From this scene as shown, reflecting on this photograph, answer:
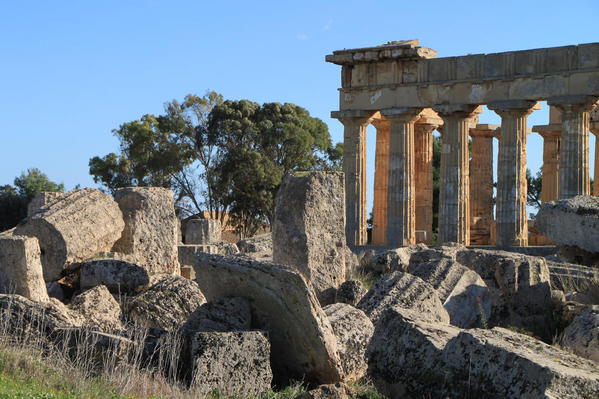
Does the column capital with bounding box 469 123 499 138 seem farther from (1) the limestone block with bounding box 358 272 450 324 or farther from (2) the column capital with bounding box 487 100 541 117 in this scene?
(1) the limestone block with bounding box 358 272 450 324

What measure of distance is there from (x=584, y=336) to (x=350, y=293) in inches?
122

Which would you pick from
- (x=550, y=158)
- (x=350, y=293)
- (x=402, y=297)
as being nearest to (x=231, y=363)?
(x=402, y=297)

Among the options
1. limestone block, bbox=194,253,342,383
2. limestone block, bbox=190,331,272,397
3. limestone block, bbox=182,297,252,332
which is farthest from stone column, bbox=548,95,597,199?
limestone block, bbox=190,331,272,397

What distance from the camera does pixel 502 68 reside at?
31484 millimetres

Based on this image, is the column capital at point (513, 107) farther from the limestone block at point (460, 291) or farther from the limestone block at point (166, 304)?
the limestone block at point (166, 304)

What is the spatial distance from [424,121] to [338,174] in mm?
22373

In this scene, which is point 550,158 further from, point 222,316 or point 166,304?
point 222,316

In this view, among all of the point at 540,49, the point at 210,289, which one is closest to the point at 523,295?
the point at 210,289

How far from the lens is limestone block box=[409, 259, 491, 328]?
13344 mm

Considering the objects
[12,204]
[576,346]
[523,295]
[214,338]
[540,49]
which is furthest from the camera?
[12,204]

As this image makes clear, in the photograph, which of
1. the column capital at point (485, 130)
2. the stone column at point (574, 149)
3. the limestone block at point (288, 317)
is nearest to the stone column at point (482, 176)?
the column capital at point (485, 130)

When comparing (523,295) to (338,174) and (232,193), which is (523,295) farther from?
(232,193)

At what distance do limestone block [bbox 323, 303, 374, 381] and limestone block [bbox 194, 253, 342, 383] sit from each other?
0.38 meters

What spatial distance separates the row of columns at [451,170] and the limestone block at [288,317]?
21.9 meters
